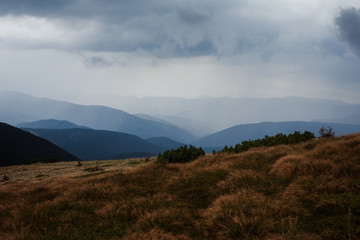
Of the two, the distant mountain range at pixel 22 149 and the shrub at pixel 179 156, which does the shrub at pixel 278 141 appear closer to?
the shrub at pixel 179 156

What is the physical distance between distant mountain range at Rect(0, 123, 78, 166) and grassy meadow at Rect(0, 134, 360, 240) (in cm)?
14757

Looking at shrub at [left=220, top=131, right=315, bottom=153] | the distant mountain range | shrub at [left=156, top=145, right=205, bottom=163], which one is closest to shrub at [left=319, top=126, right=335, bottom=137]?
shrub at [left=220, top=131, right=315, bottom=153]

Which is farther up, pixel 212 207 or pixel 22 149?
pixel 212 207

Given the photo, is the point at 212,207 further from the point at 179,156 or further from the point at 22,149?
the point at 22,149

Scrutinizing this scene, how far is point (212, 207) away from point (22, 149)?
567 feet

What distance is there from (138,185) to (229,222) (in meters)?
5.74

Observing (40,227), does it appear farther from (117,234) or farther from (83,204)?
(117,234)

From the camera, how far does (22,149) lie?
14362 centimetres

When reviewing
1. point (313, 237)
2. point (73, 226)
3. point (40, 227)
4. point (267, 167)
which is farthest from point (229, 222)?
point (267, 167)

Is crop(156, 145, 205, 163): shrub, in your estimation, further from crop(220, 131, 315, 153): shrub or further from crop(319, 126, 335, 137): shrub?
crop(319, 126, 335, 137): shrub

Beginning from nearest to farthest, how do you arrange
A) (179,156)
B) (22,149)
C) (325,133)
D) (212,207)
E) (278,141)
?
1. (212,207)
2. (179,156)
3. (278,141)
4. (325,133)
5. (22,149)

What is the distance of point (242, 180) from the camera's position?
9.16 m

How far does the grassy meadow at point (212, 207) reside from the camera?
5.10 meters

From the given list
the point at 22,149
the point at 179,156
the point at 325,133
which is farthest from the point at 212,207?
the point at 22,149
